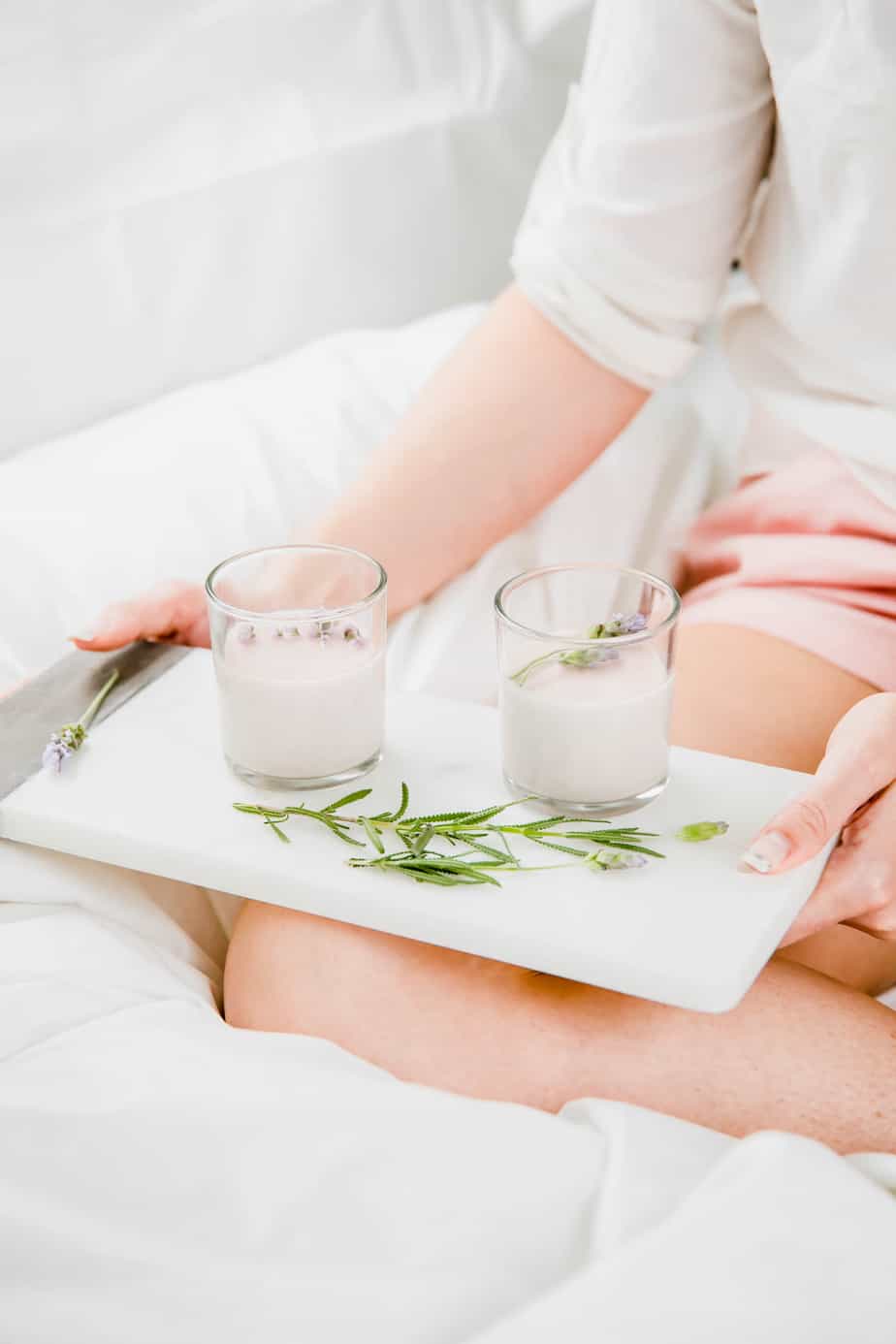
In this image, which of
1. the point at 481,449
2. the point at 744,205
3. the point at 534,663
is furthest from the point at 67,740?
the point at 744,205

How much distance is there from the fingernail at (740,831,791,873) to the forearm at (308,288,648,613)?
1.35 ft

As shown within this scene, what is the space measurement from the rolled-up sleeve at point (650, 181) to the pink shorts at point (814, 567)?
0.13 m

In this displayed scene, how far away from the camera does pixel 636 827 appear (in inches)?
26.6

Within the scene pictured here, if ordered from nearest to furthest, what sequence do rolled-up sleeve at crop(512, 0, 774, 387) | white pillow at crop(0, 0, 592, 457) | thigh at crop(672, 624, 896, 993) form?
thigh at crop(672, 624, 896, 993) → rolled-up sleeve at crop(512, 0, 774, 387) → white pillow at crop(0, 0, 592, 457)

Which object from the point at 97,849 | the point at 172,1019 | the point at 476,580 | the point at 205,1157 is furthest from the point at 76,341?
the point at 205,1157

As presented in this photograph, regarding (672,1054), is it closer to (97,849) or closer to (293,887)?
(293,887)

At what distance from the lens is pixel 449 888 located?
0.64 metres

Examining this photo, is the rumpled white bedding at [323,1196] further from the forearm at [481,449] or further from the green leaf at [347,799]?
the forearm at [481,449]

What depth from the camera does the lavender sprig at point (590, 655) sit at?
26.4 inches

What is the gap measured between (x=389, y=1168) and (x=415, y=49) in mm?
1150

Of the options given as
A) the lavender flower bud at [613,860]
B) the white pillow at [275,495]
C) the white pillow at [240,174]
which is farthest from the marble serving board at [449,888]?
the white pillow at [240,174]

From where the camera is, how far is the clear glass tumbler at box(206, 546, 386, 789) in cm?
70

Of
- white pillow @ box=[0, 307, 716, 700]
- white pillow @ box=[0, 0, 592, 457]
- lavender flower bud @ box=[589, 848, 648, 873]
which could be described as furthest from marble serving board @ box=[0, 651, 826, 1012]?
white pillow @ box=[0, 0, 592, 457]

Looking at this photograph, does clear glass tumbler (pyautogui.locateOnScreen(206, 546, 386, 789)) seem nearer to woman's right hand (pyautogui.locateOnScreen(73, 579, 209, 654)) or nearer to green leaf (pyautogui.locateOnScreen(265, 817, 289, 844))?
green leaf (pyautogui.locateOnScreen(265, 817, 289, 844))
